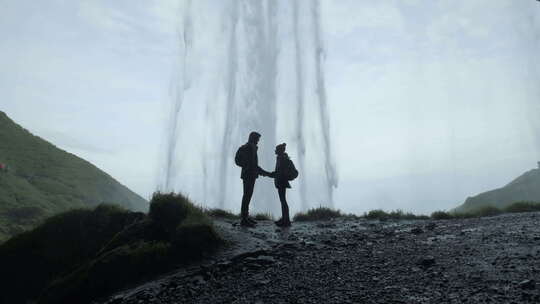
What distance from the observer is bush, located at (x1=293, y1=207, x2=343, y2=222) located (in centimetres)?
1548

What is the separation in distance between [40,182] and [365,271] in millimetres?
79146

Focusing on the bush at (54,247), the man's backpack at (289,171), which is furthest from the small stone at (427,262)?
the bush at (54,247)

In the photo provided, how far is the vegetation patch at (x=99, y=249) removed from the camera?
8.55 m

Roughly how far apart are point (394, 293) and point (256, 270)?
2893 millimetres

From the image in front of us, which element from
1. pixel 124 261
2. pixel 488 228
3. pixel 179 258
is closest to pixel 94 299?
pixel 124 261

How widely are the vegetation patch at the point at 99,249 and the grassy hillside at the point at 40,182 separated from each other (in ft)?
133

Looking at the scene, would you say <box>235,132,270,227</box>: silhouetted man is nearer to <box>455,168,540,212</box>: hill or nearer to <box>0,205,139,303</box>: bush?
<box>0,205,139,303</box>: bush

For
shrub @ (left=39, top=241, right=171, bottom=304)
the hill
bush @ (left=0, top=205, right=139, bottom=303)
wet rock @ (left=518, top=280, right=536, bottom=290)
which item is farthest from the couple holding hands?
the hill

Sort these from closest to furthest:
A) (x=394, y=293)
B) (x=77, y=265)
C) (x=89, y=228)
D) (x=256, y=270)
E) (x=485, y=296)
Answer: (x=485, y=296) → (x=394, y=293) → (x=256, y=270) → (x=77, y=265) → (x=89, y=228)

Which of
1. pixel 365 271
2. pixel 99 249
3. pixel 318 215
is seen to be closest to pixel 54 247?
pixel 99 249

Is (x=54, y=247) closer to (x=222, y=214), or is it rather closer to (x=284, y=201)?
(x=222, y=214)

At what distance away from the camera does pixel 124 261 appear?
8711 millimetres

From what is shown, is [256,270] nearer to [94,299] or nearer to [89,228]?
[94,299]

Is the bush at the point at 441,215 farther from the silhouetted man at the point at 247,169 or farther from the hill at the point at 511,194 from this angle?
the hill at the point at 511,194
